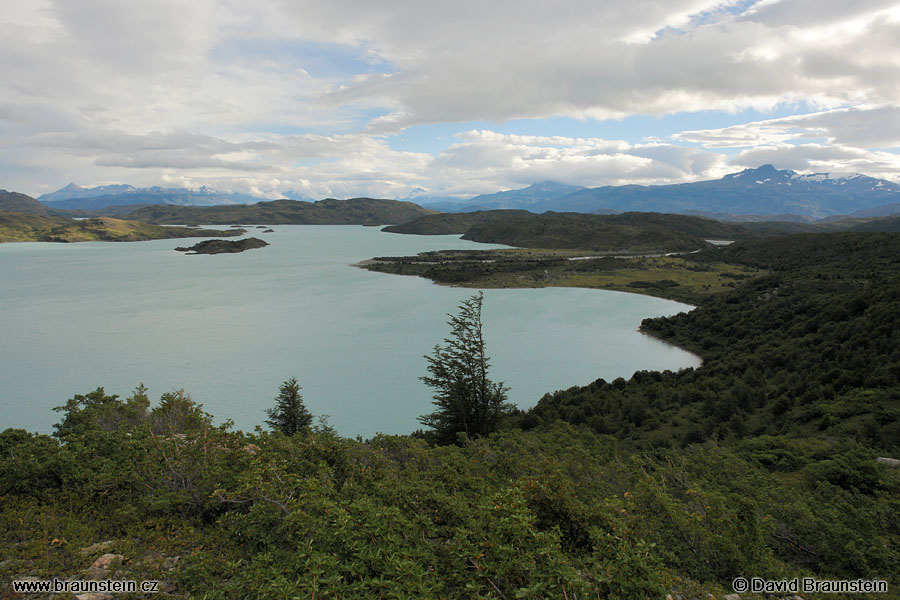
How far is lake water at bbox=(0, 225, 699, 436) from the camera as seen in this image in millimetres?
30906

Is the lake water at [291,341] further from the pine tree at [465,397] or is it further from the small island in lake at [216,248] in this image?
the small island in lake at [216,248]

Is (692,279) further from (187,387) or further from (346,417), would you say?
(187,387)

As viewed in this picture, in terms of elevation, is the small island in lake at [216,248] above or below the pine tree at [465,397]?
above

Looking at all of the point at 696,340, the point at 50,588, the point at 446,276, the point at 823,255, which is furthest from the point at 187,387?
the point at 823,255

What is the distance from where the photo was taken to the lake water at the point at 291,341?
30906 millimetres

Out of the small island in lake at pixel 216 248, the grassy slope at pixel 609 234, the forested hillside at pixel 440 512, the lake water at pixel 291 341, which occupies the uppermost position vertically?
the grassy slope at pixel 609 234

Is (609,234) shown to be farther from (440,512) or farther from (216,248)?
(440,512)

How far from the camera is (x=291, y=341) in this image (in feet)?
144

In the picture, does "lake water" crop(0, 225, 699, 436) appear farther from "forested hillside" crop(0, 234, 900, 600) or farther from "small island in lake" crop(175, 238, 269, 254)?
"small island in lake" crop(175, 238, 269, 254)

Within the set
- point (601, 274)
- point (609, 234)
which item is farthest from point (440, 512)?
point (609, 234)

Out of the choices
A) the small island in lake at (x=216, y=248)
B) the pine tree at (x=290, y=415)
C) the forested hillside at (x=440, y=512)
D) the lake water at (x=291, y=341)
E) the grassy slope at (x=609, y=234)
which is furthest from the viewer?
the grassy slope at (x=609, y=234)

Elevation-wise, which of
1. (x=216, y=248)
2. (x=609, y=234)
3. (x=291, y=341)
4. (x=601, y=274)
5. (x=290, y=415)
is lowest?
(x=291, y=341)

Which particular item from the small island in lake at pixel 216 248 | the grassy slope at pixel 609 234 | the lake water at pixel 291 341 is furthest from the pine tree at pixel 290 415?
the grassy slope at pixel 609 234

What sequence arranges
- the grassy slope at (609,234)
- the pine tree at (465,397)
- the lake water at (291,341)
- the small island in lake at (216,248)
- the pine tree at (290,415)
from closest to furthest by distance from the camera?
1. the pine tree at (465,397)
2. the pine tree at (290,415)
3. the lake water at (291,341)
4. the small island in lake at (216,248)
5. the grassy slope at (609,234)
